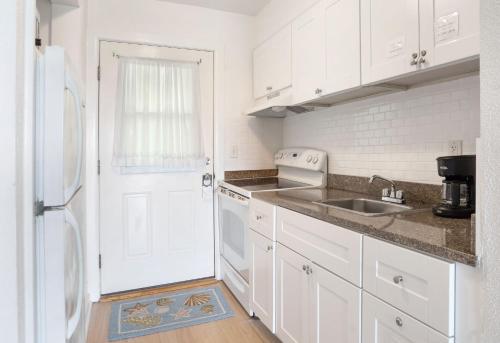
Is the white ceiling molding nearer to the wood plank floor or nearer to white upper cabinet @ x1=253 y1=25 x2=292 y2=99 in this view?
white upper cabinet @ x1=253 y1=25 x2=292 y2=99

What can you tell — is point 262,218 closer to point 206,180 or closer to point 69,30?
point 206,180

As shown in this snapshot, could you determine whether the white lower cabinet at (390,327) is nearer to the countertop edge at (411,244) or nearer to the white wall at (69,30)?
the countertop edge at (411,244)

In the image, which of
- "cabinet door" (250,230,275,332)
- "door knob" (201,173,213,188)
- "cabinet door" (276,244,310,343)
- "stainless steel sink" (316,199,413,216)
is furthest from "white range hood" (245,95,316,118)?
"cabinet door" (276,244,310,343)

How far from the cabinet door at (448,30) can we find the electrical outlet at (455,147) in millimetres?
439

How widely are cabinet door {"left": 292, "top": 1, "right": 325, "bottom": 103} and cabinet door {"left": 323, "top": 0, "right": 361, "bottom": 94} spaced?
0.06m

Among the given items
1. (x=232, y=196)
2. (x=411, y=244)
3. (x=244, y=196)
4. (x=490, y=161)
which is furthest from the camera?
(x=232, y=196)

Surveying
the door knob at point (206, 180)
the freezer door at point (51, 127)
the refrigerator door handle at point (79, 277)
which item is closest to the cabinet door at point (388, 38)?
the freezer door at point (51, 127)

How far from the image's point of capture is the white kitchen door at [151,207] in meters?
2.52

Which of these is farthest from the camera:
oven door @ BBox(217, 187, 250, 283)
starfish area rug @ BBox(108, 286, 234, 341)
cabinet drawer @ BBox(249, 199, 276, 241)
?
oven door @ BBox(217, 187, 250, 283)

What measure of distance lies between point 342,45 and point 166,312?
2132 millimetres

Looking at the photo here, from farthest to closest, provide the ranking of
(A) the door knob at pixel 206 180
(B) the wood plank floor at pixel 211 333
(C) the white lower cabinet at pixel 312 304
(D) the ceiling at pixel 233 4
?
(A) the door knob at pixel 206 180 → (D) the ceiling at pixel 233 4 → (B) the wood plank floor at pixel 211 333 → (C) the white lower cabinet at pixel 312 304

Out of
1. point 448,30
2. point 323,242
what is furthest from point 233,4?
point 323,242

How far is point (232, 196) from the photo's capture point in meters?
2.40

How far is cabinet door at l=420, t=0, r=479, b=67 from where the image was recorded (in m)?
1.12
